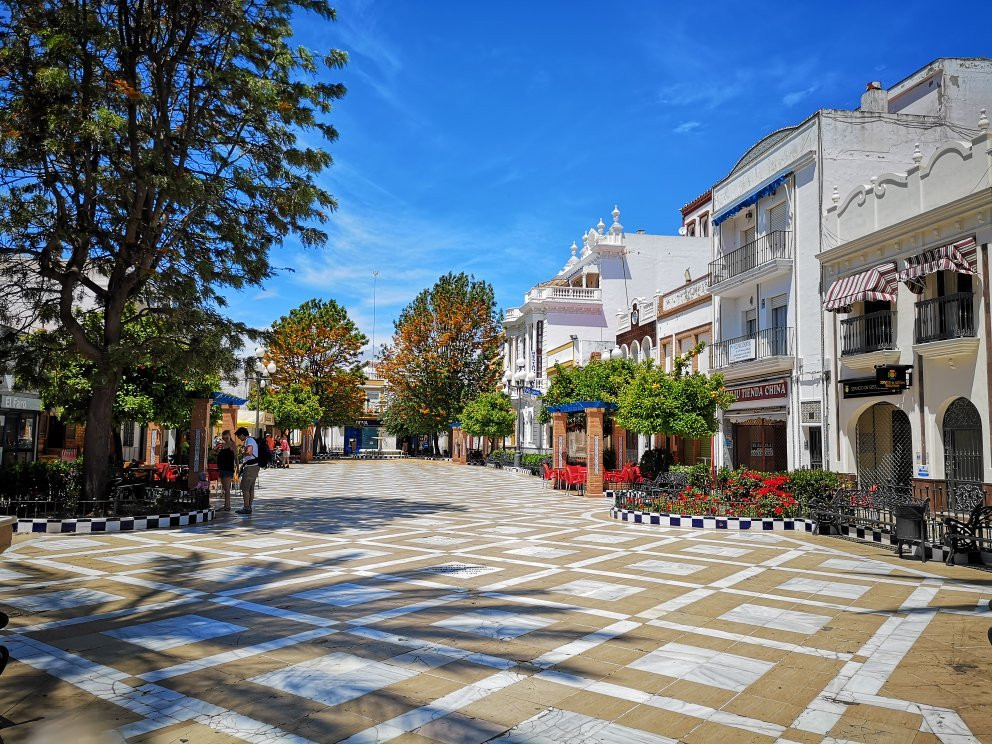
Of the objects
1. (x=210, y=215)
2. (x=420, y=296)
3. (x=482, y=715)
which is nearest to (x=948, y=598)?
(x=482, y=715)

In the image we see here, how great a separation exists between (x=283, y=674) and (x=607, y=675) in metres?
2.15

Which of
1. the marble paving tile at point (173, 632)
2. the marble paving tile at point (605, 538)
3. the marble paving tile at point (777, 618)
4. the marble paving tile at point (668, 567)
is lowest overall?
the marble paving tile at point (605, 538)

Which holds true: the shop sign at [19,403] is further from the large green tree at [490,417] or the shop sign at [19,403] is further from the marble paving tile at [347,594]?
the large green tree at [490,417]

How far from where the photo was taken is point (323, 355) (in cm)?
4969

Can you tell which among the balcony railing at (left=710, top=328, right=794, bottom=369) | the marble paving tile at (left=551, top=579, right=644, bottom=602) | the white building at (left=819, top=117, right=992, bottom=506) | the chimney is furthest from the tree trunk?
the chimney

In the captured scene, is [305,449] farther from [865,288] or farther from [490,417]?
[865,288]

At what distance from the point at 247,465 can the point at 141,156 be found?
6.18 m

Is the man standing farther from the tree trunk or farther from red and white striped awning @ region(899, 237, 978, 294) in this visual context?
red and white striped awning @ region(899, 237, 978, 294)

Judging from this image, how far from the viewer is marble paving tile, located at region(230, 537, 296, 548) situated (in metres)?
10.4

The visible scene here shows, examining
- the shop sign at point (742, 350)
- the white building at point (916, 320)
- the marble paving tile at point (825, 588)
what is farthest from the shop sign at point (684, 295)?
the marble paving tile at point (825, 588)

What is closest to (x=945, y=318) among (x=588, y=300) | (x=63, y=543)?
(x=63, y=543)

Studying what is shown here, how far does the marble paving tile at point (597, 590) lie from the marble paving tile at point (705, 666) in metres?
1.73

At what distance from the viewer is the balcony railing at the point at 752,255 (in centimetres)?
2067

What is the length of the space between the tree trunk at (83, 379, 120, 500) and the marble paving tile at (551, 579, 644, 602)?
9.23 m
